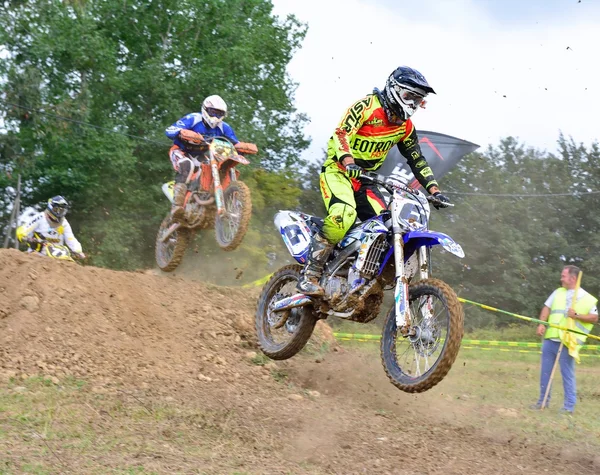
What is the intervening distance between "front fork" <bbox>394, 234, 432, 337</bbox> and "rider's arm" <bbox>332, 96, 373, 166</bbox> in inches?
39.4

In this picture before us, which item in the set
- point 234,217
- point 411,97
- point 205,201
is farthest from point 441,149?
point 411,97

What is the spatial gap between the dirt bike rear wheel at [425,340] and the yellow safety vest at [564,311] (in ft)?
12.2

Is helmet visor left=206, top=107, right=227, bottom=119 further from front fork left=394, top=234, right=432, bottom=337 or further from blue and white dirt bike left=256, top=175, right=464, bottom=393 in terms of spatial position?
front fork left=394, top=234, right=432, bottom=337

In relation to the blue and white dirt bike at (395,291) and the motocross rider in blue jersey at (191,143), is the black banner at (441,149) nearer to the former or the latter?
the motocross rider in blue jersey at (191,143)

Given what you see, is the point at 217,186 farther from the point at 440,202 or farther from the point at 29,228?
the point at 440,202

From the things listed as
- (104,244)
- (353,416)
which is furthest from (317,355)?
(104,244)

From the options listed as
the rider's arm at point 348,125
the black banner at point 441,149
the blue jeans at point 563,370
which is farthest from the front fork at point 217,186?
the black banner at point 441,149

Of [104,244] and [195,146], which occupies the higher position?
[195,146]

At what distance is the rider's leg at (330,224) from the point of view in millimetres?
7156

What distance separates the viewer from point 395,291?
21.4ft

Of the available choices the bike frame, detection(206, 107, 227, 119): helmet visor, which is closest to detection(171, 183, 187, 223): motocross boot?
detection(206, 107, 227, 119): helmet visor

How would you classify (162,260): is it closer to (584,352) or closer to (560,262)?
(584,352)

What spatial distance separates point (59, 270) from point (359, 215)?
4709 millimetres

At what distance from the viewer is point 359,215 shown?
7492 millimetres
